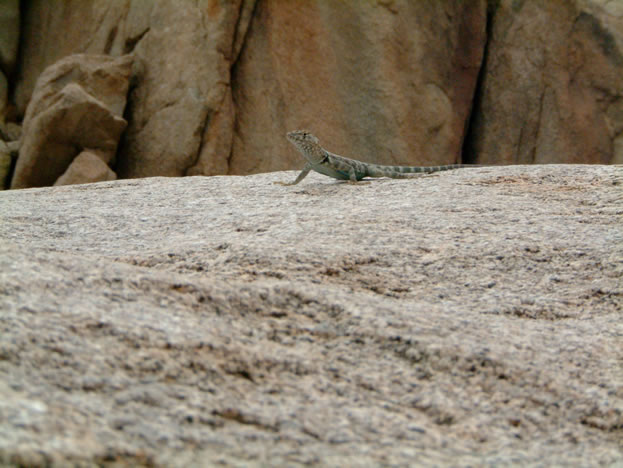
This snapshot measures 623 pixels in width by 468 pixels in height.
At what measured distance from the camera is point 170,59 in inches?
449

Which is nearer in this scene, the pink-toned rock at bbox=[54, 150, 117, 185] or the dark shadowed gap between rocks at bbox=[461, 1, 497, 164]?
the pink-toned rock at bbox=[54, 150, 117, 185]

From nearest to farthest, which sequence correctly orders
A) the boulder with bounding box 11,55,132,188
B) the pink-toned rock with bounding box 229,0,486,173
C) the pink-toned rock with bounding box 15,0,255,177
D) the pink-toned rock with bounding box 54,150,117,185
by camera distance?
the pink-toned rock with bounding box 54,150,117,185 < the boulder with bounding box 11,55,132,188 < the pink-toned rock with bounding box 15,0,255,177 < the pink-toned rock with bounding box 229,0,486,173

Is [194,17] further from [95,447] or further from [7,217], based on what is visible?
[95,447]

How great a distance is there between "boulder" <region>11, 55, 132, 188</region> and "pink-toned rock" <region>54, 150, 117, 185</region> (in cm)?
33

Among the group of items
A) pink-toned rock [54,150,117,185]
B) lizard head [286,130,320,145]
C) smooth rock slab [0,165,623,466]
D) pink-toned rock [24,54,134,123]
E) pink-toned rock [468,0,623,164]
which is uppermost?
pink-toned rock [468,0,623,164]

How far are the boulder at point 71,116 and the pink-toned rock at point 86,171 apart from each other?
1.07 feet

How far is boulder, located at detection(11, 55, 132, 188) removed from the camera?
10.8m

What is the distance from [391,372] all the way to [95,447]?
1157mm

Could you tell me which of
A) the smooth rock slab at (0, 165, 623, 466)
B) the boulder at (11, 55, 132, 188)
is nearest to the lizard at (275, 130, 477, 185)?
the smooth rock slab at (0, 165, 623, 466)

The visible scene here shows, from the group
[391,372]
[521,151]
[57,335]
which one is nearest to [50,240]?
[57,335]

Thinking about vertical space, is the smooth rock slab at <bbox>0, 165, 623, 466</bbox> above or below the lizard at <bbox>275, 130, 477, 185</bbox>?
below

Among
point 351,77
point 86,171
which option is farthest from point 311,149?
point 351,77

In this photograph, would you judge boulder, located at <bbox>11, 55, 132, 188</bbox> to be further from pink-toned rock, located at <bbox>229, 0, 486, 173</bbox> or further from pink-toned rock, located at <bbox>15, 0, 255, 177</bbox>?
pink-toned rock, located at <bbox>229, 0, 486, 173</bbox>

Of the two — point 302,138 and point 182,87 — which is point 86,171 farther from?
point 302,138
